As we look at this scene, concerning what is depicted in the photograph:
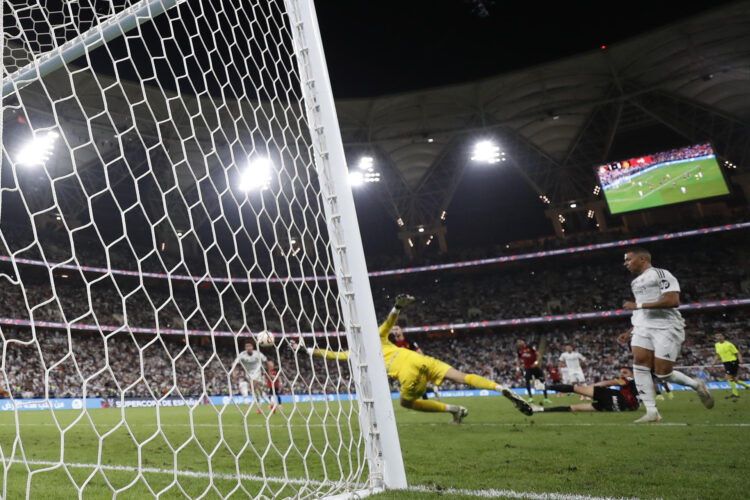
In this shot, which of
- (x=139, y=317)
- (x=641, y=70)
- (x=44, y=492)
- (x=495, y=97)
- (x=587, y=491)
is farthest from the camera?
(x=139, y=317)

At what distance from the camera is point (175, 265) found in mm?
29359

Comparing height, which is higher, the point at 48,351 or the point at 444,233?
the point at 444,233

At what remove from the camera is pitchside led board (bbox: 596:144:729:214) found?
25812 millimetres

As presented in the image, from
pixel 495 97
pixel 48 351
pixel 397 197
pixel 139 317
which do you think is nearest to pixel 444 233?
pixel 397 197

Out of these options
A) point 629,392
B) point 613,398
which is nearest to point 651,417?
point 613,398

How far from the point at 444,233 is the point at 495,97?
11.9 metres

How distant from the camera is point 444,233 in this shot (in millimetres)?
36156

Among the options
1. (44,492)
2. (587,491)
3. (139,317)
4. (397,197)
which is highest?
(397,197)

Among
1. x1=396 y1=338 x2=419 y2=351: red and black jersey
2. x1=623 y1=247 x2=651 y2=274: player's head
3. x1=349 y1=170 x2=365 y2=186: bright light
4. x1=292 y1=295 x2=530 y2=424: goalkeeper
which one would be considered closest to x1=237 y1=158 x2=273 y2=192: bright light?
x1=292 y1=295 x2=530 y2=424: goalkeeper

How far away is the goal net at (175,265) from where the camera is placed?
266cm

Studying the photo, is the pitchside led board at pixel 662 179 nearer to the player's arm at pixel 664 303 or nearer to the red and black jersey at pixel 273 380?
the red and black jersey at pixel 273 380

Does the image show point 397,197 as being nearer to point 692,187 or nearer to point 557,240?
point 557,240

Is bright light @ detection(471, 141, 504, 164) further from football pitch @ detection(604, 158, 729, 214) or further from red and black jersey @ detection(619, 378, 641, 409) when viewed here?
red and black jersey @ detection(619, 378, 641, 409)

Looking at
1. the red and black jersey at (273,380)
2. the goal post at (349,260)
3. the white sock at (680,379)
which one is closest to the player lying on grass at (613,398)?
Result: the white sock at (680,379)
